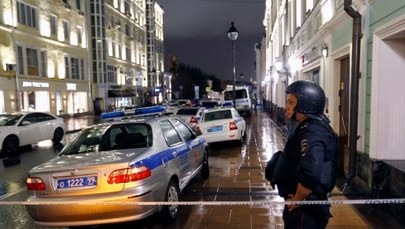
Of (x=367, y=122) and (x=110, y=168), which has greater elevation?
(x=367, y=122)

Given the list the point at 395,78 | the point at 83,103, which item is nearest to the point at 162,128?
the point at 395,78

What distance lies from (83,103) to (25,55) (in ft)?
38.8

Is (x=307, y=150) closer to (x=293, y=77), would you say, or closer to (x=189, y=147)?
(x=189, y=147)

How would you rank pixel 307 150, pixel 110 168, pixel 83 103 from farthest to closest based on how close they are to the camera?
1. pixel 83 103
2. pixel 110 168
3. pixel 307 150

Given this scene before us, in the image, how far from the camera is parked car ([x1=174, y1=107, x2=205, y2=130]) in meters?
15.1

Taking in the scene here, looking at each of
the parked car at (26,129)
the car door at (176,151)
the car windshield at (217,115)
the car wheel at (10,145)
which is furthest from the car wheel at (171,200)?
the car wheel at (10,145)

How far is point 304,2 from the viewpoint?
12680mm

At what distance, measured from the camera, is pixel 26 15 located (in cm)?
2711

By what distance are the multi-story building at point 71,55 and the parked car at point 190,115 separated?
50.0 ft

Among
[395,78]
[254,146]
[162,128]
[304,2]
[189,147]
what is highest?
[304,2]

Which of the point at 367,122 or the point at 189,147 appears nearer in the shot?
the point at 367,122

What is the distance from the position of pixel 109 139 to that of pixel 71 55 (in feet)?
106

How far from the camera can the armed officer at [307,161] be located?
2418 mm

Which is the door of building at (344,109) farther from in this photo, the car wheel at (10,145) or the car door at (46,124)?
the car door at (46,124)
